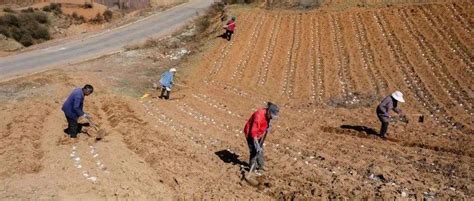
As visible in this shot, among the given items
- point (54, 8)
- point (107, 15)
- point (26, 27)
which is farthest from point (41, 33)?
point (107, 15)

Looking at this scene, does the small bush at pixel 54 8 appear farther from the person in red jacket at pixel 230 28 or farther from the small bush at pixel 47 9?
the person in red jacket at pixel 230 28

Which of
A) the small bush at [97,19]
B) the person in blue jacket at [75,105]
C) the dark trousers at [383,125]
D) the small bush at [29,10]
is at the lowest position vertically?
the small bush at [97,19]

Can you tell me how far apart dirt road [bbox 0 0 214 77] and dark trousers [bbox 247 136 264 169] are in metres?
16.0

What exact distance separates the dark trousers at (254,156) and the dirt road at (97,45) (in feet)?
52.4

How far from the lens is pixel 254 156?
434 inches

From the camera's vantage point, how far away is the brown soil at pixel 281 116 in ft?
34.6

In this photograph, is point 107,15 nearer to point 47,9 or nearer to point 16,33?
point 47,9

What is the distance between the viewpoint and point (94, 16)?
41094 mm

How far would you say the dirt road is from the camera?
25.5 meters

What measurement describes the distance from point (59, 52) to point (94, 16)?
13.8 m

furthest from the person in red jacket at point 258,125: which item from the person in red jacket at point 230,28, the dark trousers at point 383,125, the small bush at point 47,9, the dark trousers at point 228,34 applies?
the small bush at point 47,9

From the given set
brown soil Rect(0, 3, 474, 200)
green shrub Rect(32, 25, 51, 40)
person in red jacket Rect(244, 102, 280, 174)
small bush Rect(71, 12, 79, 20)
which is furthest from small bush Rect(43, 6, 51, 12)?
person in red jacket Rect(244, 102, 280, 174)

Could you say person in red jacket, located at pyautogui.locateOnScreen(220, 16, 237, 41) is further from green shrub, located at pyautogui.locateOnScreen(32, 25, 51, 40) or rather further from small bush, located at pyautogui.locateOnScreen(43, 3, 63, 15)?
small bush, located at pyautogui.locateOnScreen(43, 3, 63, 15)

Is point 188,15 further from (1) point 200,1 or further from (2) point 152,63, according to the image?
(2) point 152,63
